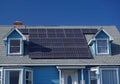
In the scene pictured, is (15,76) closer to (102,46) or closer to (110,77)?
(110,77)

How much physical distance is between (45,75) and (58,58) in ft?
5.73

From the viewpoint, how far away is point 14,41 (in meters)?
24.6

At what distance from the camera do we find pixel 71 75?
79.5 feet

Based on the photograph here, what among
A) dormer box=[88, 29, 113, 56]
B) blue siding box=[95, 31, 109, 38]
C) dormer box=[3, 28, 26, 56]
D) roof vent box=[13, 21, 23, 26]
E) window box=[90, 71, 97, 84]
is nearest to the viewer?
window box=[90, 71, 97, 84]

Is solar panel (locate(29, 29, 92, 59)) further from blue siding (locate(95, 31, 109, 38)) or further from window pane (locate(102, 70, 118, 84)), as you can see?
window pane (locate(102, 70, 118, 84))

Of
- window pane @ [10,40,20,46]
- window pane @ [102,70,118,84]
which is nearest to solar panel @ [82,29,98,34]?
window pane @ [102,70,118,84]

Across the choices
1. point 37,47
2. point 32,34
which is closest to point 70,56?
point 37,47

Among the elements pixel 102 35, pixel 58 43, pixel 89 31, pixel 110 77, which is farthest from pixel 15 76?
pixel 89 31

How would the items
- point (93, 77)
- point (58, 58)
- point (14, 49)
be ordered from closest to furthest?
1. point (93, 77)
2. point (58, 58)
3. point (14, 49)

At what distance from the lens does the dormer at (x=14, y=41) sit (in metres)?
24.3

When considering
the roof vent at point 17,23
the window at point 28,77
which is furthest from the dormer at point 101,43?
the roof vent at point 17,23

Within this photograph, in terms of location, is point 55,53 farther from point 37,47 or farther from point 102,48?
point 102,48

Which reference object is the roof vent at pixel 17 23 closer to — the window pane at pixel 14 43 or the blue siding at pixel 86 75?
the window pane at pixel 14 43

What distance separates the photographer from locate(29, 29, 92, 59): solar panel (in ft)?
79.1
